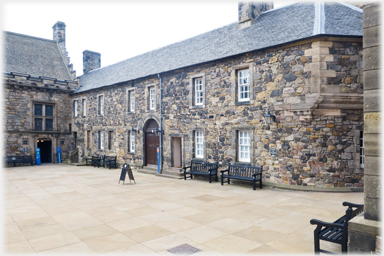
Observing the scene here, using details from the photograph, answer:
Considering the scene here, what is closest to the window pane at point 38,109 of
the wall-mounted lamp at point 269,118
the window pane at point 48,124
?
the window pane at point 48,124

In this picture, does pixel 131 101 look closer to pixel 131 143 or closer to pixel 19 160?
pixel 131 143

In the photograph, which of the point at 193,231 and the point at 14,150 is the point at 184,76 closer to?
the point at 193,231

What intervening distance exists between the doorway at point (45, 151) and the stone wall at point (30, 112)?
0.71 m

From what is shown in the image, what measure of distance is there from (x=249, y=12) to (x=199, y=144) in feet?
23.4

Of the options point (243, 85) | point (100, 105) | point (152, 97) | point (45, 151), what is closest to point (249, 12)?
point (243, 85)

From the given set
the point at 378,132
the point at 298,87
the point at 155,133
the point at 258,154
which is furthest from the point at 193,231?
the point at 155,133

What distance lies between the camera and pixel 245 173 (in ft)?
38.5

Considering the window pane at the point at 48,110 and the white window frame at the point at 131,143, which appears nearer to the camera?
the white window frame at the point at 131,143

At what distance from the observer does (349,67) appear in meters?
10.4

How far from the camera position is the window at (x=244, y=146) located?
483 inches

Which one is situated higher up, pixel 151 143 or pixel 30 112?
pixel 30 112

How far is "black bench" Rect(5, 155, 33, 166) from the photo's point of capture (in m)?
20.7

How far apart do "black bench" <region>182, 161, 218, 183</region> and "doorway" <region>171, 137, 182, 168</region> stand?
5.09ft

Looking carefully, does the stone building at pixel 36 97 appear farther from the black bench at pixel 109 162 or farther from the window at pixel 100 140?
the black bench at pixel 109 162
